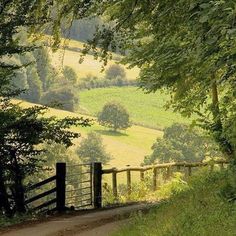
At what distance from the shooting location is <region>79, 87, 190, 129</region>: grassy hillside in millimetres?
154750

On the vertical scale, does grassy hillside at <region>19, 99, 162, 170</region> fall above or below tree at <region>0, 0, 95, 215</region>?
above

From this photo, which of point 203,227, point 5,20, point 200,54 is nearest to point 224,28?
point 200,54

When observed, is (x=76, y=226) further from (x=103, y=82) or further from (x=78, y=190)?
(x=103, y=82)

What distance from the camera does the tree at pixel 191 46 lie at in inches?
224

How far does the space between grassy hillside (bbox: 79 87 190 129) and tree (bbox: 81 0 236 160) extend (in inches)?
5295

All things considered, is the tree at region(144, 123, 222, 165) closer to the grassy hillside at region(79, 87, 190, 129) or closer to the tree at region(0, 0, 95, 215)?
the grassy hillside at region(79, 87, 190, 129)

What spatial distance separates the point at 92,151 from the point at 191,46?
114373 mm

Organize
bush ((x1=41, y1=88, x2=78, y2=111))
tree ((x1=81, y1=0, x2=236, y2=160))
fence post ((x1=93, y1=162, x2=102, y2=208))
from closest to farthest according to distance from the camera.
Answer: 1. tree ((x1=81, y1=0, x2=236, y2=160))
2. fence post ((x1=93, y1=162, x2=102, y2=208))
3. bush ((x1=41, y1=88, x2=78, y2=111))

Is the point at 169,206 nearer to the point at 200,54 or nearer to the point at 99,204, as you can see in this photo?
the point at 200,54

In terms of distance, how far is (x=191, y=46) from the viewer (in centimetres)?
683

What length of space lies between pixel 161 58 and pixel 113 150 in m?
119

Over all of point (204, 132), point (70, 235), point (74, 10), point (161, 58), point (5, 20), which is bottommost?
point (70, 235)

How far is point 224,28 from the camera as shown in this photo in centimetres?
530

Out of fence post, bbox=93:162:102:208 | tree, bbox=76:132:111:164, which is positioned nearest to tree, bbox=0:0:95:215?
fence post, bbox=93:162:102:208
